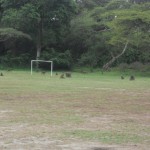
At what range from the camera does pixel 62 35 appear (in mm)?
47656

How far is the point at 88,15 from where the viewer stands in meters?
47.3

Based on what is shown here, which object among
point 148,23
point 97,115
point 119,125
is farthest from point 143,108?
point 148,23

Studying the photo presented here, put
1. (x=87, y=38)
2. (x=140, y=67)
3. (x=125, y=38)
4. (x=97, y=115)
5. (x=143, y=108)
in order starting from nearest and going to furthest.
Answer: (x=97, y=115)
(x=143, y=108)
(x=125, y=38)
(x=140, y=67)
(x=87, y=38)

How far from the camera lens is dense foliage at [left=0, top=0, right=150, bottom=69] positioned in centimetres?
4275

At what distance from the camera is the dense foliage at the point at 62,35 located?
42.8 metres

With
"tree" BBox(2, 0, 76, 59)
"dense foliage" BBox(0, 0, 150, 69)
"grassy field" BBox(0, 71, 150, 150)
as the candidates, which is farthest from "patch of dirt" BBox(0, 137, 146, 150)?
"tree" BBox(2, 0, 76, 59)

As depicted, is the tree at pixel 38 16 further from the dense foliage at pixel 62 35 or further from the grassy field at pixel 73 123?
the grassy field at pixel 73 123

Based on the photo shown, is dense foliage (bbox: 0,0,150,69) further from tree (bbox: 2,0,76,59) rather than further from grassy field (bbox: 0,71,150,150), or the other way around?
grassy field (bbox: 0,71,150,150)

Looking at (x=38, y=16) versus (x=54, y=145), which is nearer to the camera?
(x=54, y=145)

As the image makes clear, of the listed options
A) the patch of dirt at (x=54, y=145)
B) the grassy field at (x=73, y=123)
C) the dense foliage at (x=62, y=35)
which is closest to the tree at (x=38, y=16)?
the dense foliage at (x=62, y=35)

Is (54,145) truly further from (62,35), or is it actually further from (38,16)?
(62,35)

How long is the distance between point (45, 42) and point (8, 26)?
177 inches

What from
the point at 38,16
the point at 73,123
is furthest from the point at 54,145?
the point at 38,16

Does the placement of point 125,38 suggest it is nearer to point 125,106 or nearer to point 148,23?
point 148,23
